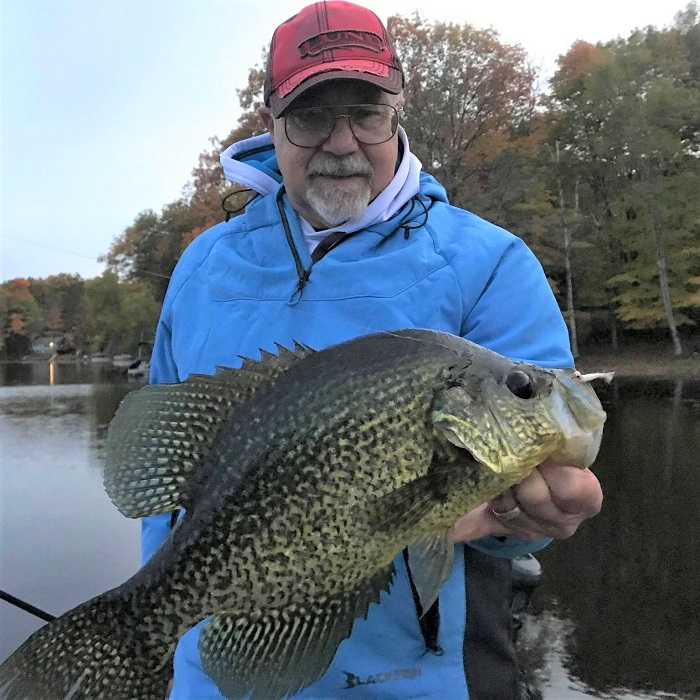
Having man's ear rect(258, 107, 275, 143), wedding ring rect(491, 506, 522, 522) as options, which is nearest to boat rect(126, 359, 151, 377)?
man's ear rect(258, 107, 275, 143)

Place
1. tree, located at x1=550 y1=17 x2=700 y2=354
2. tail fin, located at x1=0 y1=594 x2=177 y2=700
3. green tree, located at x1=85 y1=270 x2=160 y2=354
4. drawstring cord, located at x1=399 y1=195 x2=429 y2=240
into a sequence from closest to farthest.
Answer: tail fin, located at x1=0 y1=594 x2=177 y2=700 < drawstring cord, located at x1=399 y1=195 x2=429 y2=240 < tree, located at x1=550 y1=17 x2=700 y2=354 < green tree, located at x1=85 y1=270 x2=160 y2=354

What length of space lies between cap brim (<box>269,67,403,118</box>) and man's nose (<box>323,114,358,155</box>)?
0.48ft

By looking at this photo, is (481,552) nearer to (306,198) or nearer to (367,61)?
(306,198)

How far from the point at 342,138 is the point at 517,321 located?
940 millimetres

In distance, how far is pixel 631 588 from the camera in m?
6.64

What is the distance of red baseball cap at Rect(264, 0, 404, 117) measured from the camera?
8.09ft

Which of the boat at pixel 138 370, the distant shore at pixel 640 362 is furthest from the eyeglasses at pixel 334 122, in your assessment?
the boat at pixel 138 370

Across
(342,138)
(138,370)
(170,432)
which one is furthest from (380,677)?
(138,370)

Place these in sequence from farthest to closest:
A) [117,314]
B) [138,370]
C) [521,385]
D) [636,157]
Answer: [117,314]
[138,370]
[636,157]
[521,385]

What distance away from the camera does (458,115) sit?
A: 3042cm

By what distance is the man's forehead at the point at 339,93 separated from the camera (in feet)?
8.20

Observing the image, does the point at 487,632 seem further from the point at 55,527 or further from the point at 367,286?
the point at 55,527

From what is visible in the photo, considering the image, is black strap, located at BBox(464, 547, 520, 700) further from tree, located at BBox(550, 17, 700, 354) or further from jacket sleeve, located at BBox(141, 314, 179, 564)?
tree, located at BBox(550, 17, 700, 354)

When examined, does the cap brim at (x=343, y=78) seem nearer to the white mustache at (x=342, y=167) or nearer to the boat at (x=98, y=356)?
the white mustache at (x=342, y=167)
